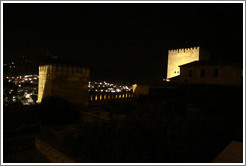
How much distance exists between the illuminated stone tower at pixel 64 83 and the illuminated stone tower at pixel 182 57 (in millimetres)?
13922

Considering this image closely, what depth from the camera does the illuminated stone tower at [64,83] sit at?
9.84 m

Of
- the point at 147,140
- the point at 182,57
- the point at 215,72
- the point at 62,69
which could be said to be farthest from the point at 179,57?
the point at 147,140

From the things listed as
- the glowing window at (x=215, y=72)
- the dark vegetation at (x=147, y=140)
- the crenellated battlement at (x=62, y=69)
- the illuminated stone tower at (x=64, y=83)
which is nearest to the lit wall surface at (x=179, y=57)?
the glowing window at (x=215, y=72)

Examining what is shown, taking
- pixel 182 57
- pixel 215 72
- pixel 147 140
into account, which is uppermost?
pixel 182 57

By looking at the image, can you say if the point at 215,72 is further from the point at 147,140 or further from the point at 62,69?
the point at 62,69

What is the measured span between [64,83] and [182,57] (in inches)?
641

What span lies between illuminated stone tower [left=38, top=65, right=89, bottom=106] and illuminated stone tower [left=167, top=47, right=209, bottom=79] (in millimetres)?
13922

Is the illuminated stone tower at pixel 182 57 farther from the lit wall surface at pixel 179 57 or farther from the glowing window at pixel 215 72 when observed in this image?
the glowing window at pixel 215 72

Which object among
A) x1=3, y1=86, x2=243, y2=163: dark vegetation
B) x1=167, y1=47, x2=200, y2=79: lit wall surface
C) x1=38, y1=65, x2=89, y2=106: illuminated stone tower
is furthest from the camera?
x1=167, y1=47, x2=200, y2=79: lit wall surface

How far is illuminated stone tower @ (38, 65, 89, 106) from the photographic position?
9.84 meters

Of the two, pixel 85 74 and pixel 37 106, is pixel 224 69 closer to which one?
pixel 85 74

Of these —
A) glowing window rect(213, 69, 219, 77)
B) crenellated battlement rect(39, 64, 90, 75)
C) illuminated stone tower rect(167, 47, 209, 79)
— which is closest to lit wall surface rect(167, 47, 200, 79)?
illuminated stone tower rect(167, 47, 209, 79)

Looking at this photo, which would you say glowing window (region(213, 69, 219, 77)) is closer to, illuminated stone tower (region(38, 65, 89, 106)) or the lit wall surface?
the lit wall surface

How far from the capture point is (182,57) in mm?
20188
